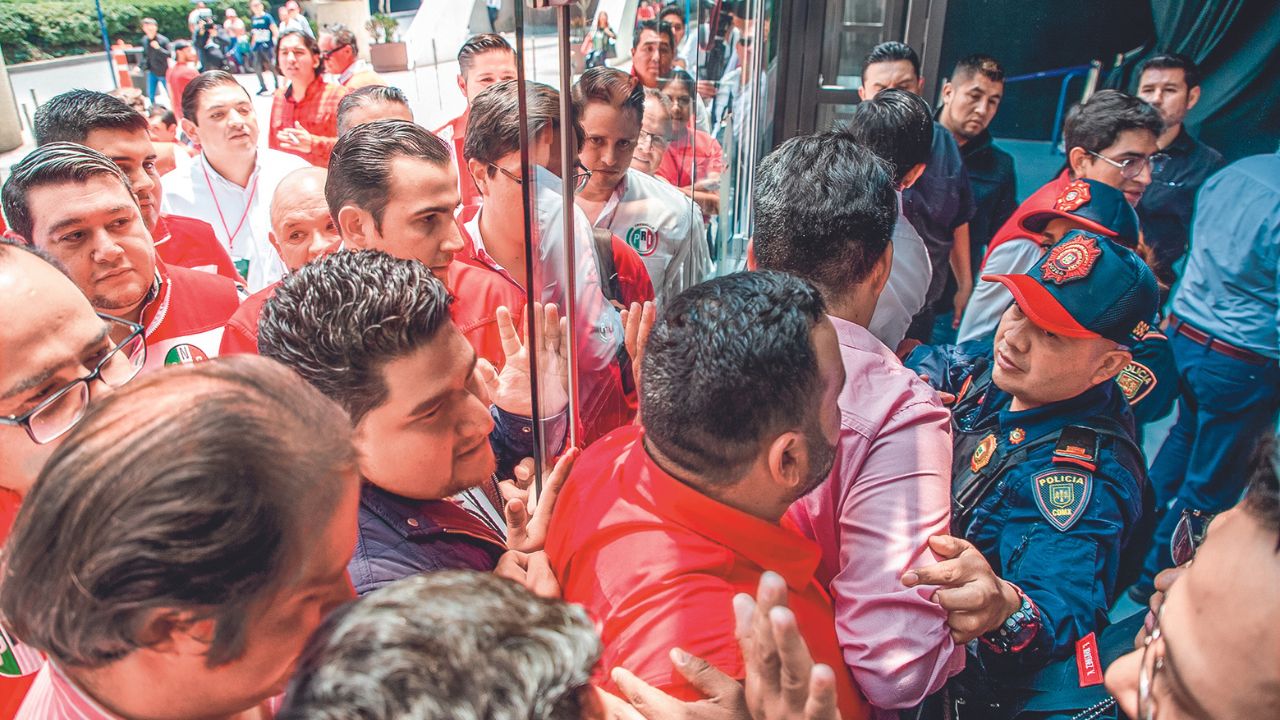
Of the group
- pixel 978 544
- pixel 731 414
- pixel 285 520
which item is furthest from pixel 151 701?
pixel 978 544

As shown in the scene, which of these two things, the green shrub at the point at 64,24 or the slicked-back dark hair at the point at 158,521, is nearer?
the slicked-back dark hair at the point at 158,521

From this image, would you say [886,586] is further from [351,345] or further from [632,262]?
[632,262]

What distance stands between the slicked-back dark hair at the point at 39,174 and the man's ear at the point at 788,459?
169 cm

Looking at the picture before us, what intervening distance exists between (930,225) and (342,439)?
2840 mm

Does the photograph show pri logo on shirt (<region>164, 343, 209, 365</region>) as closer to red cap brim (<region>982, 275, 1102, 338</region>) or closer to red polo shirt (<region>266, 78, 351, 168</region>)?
red cap brim (<region>982, 275, 1102, 338</region>)

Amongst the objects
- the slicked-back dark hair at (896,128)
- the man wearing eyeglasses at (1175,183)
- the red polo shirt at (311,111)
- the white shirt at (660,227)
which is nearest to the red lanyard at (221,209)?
the red polo shirt at (311,111)

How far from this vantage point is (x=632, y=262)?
1.96 m

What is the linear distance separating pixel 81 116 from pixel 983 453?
275 centimetres

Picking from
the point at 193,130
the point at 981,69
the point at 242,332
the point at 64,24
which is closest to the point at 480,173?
the point at 242,332

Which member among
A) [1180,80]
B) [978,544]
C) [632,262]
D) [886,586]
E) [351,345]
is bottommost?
[978,544]

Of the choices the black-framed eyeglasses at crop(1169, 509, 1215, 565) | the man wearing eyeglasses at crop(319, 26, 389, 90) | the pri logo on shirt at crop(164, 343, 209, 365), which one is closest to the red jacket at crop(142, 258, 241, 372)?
the pri logo on shirt at crop(164, 343, 209, 365)

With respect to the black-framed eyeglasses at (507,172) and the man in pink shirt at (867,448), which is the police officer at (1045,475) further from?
the black-framed eyeglasses at (507,172)

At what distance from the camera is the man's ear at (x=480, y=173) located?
199 cm

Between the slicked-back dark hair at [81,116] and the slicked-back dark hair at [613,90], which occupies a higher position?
the slicked-back dark hair at [613,90]
